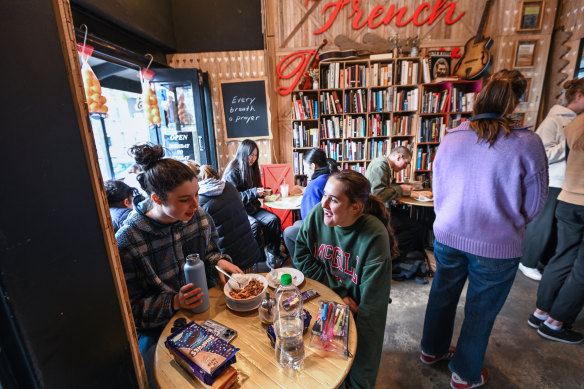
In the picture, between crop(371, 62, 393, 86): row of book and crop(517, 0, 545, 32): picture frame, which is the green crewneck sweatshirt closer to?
crop(371, 62, 393, 86): row of book

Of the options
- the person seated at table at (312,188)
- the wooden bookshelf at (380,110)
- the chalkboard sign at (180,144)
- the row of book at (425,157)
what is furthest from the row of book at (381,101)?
the chalkboard sign at (180,144)

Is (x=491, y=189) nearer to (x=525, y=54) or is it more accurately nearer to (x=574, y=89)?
(x=574, y=89)

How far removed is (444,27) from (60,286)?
188 inches

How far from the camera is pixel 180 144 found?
386cm

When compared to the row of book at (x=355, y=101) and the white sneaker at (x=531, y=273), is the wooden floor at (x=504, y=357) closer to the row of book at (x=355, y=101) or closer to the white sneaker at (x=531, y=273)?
the white sneaker at (x=531, y=273)

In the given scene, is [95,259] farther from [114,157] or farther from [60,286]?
[114,157]

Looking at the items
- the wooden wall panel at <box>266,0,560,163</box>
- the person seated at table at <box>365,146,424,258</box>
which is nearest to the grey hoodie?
the person seated at table at <box>365,146,424,258</box>

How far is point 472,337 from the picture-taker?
1.44 metres

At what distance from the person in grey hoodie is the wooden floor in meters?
0.56

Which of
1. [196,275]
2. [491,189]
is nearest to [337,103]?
[491,189]

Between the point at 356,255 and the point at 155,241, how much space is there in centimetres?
95

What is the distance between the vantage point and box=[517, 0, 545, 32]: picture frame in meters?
3.27

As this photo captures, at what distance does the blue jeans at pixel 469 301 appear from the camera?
132cm

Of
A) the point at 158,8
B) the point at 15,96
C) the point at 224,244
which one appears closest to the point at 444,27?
the point at 158,8
